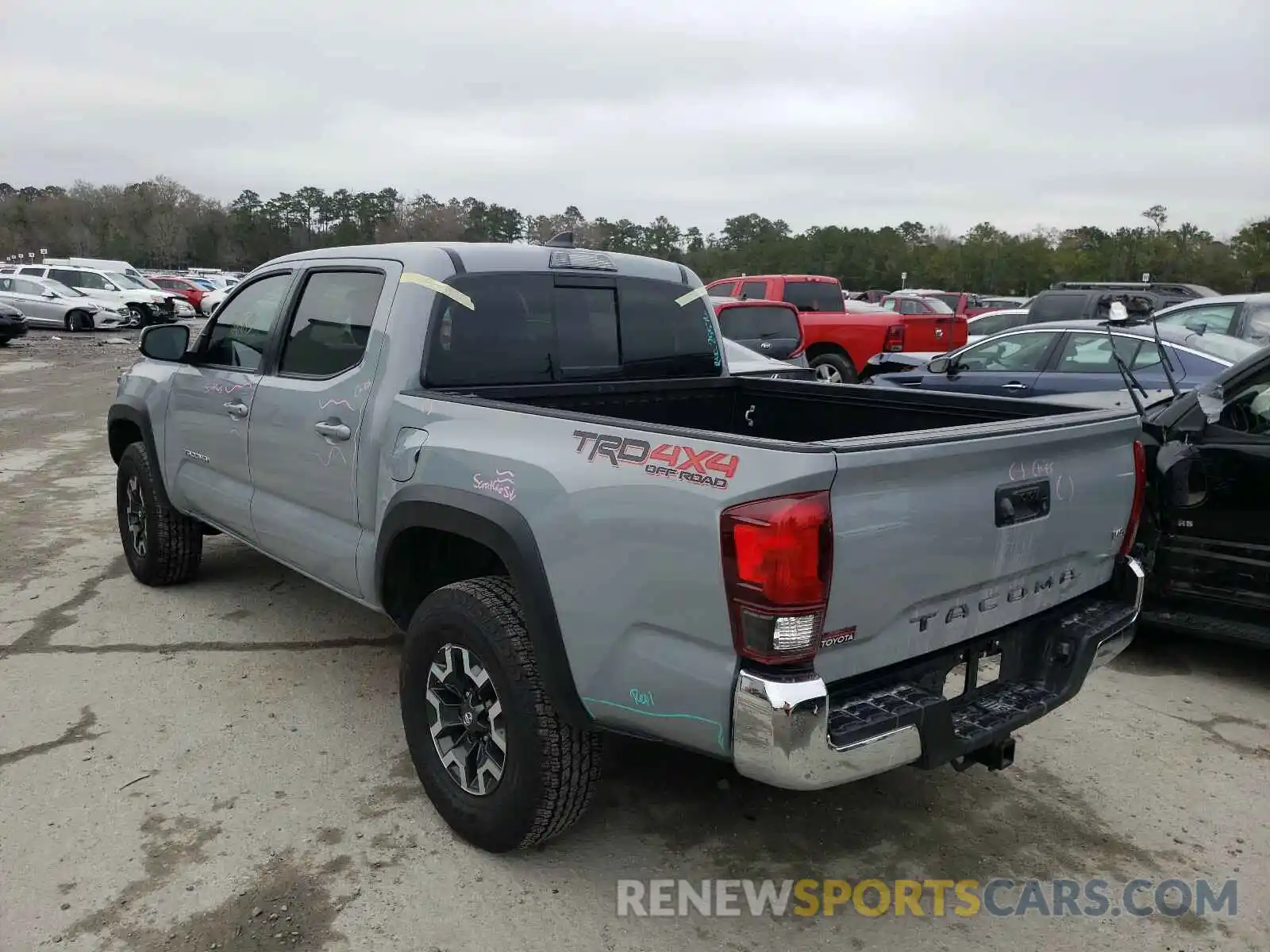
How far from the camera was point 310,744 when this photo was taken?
3861 mm

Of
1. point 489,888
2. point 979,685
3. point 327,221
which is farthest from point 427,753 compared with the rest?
point 327,221

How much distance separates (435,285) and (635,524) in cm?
154

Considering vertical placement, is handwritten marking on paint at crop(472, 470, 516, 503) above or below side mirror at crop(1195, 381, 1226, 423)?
below

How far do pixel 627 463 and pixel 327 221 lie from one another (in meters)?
87.8

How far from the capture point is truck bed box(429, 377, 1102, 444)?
11.9 ft

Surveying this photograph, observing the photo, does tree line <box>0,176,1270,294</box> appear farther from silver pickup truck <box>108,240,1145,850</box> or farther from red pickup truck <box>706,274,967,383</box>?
silver pickup truck <box>108,240,1145,850</box>

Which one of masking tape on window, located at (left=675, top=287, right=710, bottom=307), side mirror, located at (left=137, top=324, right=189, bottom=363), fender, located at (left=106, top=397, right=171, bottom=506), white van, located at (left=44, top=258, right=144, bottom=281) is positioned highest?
white van, located at (left=44, top=258, right=144, bottom=281)

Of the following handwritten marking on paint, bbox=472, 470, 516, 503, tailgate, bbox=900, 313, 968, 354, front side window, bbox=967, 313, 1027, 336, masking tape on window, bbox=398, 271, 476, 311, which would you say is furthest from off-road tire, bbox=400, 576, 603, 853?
front side window, bbox=967, 313, 1027, 336

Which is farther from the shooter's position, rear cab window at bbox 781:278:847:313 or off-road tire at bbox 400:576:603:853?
rear cab window at bbox 781:278:847:313

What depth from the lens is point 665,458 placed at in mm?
2484

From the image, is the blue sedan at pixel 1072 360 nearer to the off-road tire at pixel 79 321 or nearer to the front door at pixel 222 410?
the front door at pixel 222 410

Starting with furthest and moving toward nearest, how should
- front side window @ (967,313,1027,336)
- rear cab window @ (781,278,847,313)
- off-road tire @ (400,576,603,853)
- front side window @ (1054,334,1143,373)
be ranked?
front side window @ (967,313,1027,336), rear cab window @ (781,278,847,313), front side window @ (1054,334,1143,373), off-road tire @ (400,576,603,853)

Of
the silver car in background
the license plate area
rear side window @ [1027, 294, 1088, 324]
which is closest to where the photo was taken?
the license plate area

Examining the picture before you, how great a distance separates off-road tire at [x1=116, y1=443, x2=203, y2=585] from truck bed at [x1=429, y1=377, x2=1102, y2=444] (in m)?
2.73
